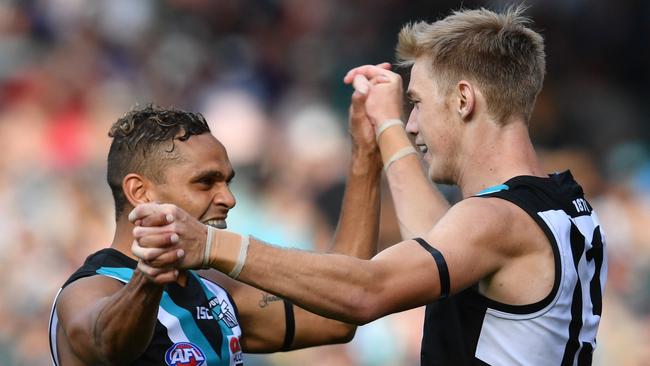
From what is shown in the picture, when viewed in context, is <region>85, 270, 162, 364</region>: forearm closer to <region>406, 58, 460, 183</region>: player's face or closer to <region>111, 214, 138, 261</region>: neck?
<region>111, 214, 138, 261</region>: neck

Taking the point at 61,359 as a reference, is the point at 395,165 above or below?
above

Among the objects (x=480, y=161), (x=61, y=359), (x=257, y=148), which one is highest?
(x=257, y=148)

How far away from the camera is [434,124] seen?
13.9 ft

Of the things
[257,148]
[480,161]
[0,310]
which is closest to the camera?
[480,161]

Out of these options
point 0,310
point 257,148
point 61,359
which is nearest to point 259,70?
point 257,148

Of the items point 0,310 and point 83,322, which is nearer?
point 83,322

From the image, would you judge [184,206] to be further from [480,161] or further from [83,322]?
[480,161]

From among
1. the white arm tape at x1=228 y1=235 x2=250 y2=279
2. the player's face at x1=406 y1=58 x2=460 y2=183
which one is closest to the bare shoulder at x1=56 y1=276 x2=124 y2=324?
the white arm tape at x1=228 y1=235 x2=250 y2=279

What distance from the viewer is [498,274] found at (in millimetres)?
3791

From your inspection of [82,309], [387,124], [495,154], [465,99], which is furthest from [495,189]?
[82,309]

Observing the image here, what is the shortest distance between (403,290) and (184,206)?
1113 mm

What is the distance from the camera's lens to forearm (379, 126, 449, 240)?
14.3 ft

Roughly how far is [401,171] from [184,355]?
1.26 m

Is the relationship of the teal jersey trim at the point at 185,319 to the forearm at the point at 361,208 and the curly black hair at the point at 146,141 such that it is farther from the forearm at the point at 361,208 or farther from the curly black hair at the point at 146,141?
the forearm at the point at 361,208
